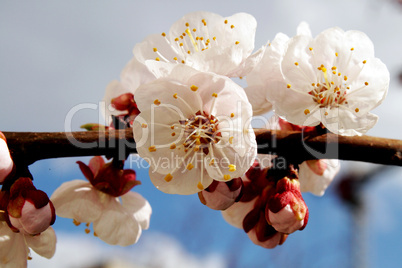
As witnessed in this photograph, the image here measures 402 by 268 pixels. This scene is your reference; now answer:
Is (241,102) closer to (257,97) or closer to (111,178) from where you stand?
(257,97)

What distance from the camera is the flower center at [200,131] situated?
1.12 meters

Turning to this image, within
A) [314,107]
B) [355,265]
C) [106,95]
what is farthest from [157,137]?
[355,265]

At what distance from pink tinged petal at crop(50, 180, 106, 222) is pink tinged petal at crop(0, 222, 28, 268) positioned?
191 millimetres

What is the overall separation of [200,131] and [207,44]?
0.38m

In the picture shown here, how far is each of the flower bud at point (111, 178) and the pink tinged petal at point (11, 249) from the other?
318 mm

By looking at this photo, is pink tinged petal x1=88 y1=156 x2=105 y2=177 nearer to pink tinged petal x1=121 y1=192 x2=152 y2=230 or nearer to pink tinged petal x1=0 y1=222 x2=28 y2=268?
pink tinged petal x1=121 y1=192 x2=152 y2=230

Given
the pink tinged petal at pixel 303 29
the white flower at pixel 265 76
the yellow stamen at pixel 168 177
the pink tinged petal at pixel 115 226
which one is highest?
the pink tinged petal at pixel 303 29

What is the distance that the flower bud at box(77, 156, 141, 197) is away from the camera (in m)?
1.49

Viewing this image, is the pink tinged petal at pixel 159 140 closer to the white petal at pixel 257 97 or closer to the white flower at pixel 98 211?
the white petal at pixel 257 97

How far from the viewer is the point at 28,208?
1116 millimetres

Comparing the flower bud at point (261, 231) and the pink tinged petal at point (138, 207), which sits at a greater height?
the flower bud at point (261, 231)

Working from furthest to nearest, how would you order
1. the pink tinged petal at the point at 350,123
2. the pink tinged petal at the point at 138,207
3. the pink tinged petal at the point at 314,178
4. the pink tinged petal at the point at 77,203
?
the pink tinged petal at the point at 314,178, the pink tinged petal at the point at 138,207, the pink tinged petal at the point at 77,203, the pink tinged petal at the point at 350,123

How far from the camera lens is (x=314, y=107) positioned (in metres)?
1.24

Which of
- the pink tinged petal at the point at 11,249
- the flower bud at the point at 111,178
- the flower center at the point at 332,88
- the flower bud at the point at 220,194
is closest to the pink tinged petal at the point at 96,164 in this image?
the flower bud at the point at 111,178
